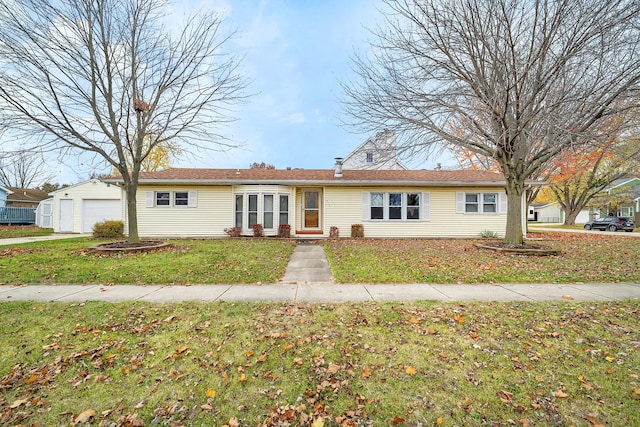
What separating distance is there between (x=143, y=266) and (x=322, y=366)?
6831 mm

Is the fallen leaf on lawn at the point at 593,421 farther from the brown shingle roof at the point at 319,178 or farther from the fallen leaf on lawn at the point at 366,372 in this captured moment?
the brown shingle roof at the point at 319,178

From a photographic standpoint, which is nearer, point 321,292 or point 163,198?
point 321,292

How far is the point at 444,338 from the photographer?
358cm

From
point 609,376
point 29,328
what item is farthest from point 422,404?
point 29,328

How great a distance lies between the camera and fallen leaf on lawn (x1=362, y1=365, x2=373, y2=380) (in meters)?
2.84

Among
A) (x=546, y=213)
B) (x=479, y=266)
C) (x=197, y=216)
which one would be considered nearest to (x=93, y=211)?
(x=197, y=216)

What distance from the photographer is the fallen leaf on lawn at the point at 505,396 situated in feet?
8.18

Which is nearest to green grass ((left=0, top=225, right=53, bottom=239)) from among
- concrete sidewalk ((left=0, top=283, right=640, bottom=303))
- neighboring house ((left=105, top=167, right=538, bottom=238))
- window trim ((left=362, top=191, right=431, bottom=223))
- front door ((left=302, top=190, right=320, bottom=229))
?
neighboring house ((left=105, top=167, right=538, bottom=238))

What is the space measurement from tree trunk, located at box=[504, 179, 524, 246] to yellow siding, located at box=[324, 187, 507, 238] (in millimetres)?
4383

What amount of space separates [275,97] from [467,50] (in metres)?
9.56

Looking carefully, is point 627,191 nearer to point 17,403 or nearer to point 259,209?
point 259,209

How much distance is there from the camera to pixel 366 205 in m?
15.5

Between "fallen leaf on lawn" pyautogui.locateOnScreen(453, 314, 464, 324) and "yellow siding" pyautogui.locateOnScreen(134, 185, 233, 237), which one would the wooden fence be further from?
"fallen leaf on lawn" pyautogui.locateOnScreen(453, 314, 464, 324)

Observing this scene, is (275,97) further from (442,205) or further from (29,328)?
(29,328)
